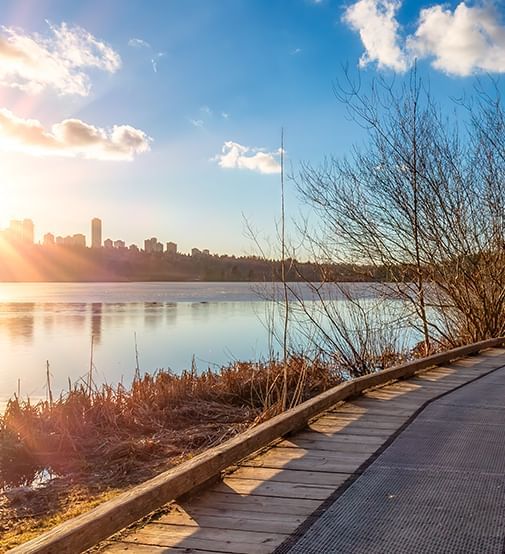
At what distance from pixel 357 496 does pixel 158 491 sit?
3.07 ft

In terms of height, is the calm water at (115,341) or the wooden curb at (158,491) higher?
the wooden curb at (158,491)

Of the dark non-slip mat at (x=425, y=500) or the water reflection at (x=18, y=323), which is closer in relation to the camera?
the dark non-slip mat at (x=425, y=500)

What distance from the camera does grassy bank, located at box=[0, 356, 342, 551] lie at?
16.5 feet

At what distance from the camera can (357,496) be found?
2865 millimetres

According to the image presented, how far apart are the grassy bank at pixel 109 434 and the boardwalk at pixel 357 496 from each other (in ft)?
5.26

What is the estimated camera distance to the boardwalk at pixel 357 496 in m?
2.38

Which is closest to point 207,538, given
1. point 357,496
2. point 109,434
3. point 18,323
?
point 357,496

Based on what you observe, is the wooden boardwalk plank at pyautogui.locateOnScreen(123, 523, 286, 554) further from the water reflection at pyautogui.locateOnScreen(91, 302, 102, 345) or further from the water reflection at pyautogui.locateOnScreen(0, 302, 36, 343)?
the water reflection at pyautogui.locateOnScreen(0, 302, 36, 343)

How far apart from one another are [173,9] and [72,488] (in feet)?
19.0

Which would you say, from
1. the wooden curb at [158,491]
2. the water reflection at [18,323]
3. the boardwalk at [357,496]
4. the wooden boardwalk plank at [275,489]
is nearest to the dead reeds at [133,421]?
the wooden curb at [158,491]

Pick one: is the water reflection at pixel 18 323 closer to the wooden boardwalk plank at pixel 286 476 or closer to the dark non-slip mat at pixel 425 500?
the wooden boardwalk plank at pixel 286 476

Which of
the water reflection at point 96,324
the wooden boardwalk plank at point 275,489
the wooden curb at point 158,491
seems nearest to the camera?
the wooden curb at point 158,491

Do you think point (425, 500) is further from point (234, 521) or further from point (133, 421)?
point (133, 421)

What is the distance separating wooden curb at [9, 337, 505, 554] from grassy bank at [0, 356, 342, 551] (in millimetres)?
1434
